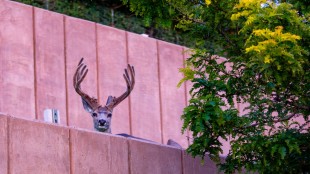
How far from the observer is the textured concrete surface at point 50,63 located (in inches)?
578

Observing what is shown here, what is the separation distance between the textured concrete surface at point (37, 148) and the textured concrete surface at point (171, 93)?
5.48m

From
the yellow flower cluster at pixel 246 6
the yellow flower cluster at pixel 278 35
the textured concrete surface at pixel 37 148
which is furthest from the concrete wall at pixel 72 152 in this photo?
the yellow flower cluster at pixel 278 35

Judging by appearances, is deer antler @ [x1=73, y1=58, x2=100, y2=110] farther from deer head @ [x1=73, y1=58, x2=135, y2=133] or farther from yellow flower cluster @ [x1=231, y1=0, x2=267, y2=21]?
yellow flower cluster @ [x1=231, y1=0, x2=267, y2=21]

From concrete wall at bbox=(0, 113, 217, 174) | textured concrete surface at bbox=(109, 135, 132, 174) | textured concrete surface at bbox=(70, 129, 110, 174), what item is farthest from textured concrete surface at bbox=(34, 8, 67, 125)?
textured concrete surface at bbox=(70, 129, 110, 174)

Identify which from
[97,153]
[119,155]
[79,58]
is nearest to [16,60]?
[79,58]

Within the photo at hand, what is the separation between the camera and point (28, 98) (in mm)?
14438

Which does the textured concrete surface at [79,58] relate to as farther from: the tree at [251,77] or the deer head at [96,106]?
the tree at [251,77]

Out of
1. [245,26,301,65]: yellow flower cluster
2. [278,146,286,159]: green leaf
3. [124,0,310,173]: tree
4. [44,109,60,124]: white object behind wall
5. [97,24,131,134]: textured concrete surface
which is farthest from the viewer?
[97,24,131,134]: textured concrete surface

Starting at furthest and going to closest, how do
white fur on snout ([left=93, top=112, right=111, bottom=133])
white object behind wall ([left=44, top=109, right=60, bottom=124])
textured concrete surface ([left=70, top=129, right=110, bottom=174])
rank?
white fur on snout ([left=93, top=112, right=111, bottom=133])
white object behind wall ([left=44, top=109, right=60, bottom=124])
textured concrete surface ([left=70, top=129, right=110, bottom=174])

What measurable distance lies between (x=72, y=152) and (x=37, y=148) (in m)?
0.50

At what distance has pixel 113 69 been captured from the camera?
15.8 m

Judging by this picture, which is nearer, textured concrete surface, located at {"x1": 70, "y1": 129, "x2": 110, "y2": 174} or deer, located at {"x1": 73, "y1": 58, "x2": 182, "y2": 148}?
textured concrete surface, located at {"x1": 70, "y1": 129, "x2": 110, "y2": 174}

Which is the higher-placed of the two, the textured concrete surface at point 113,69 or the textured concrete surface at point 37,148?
the textured concrete surface at point 113,69

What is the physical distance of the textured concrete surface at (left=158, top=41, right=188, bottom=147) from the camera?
53.4ft
